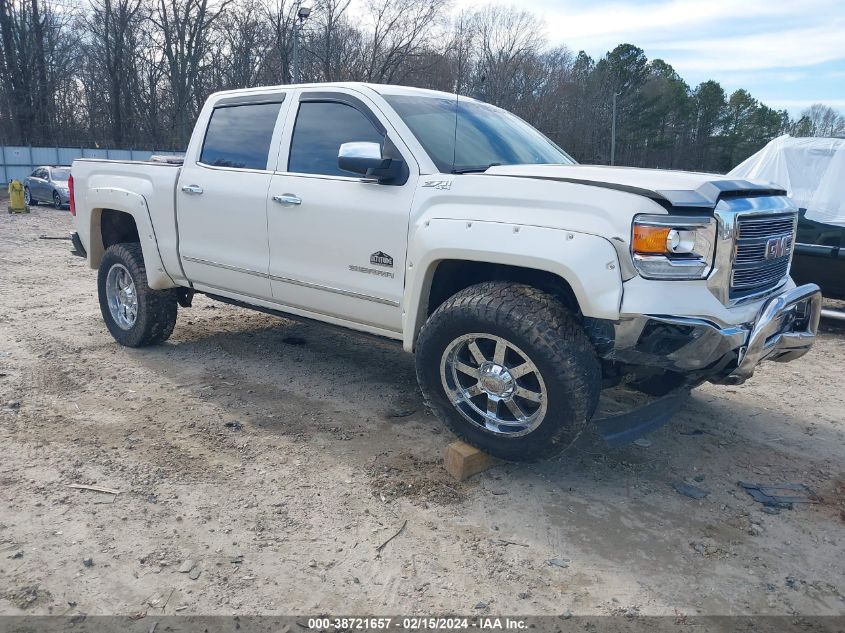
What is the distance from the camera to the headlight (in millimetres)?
3066

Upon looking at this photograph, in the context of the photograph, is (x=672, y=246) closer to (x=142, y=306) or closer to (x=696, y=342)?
(x=696, y=342)

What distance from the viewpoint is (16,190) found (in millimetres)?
20109

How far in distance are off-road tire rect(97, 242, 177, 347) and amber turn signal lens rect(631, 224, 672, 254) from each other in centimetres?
424

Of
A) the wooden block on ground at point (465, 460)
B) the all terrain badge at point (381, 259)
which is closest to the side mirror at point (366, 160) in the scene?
A: the all terrain badge at point (381, 259)

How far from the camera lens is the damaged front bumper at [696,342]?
121 inches

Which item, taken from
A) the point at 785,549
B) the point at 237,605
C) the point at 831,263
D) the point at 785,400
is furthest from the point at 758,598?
the point at 831,263

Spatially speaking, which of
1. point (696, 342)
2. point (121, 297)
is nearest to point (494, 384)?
point (696, 342)

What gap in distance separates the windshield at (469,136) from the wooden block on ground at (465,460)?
158 cm

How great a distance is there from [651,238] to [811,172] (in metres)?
6.00

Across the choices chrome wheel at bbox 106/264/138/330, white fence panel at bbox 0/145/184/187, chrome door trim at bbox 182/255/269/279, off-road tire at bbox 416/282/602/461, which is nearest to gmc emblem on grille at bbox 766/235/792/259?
off-road tire at bbox 416/282/602/461

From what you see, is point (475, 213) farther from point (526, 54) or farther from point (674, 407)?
point (526, 54)

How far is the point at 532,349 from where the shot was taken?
3307 mm

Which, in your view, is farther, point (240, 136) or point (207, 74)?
point (207, 74)

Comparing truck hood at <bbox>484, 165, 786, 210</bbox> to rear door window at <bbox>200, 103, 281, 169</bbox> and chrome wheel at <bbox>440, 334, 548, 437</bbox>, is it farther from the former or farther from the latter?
rear door window at <bbox>200, 103, 281, 169</bbox>
